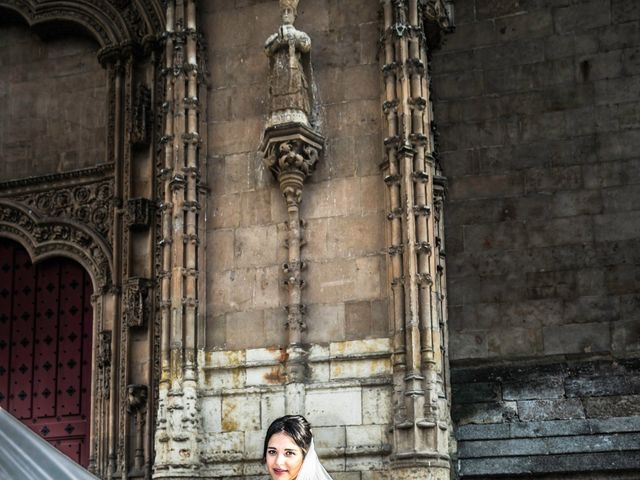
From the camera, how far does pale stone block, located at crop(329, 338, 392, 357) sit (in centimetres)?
1220

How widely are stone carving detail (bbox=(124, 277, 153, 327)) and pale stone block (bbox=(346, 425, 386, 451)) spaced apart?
3.59 metres

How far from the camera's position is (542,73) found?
1691cm

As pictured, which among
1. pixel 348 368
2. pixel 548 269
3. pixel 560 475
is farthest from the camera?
pixel 548 269

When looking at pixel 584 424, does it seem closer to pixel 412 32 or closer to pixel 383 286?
pixel 383 286

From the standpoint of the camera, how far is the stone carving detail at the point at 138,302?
1434 centimetres

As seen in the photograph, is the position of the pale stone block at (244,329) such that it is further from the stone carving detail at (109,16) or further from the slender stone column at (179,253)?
the stone carving detail at (109,16)

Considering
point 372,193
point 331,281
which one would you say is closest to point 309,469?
point 331,281

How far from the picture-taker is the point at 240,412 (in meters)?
12.4

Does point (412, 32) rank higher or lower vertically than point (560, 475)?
higher

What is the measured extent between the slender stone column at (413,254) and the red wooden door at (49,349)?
4.98 metres

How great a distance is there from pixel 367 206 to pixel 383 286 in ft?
3.08

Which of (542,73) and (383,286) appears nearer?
(383,286)

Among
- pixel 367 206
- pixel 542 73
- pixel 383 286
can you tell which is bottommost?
pixel 383 286

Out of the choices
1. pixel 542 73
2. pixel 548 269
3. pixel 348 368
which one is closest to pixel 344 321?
pixel 348 368
